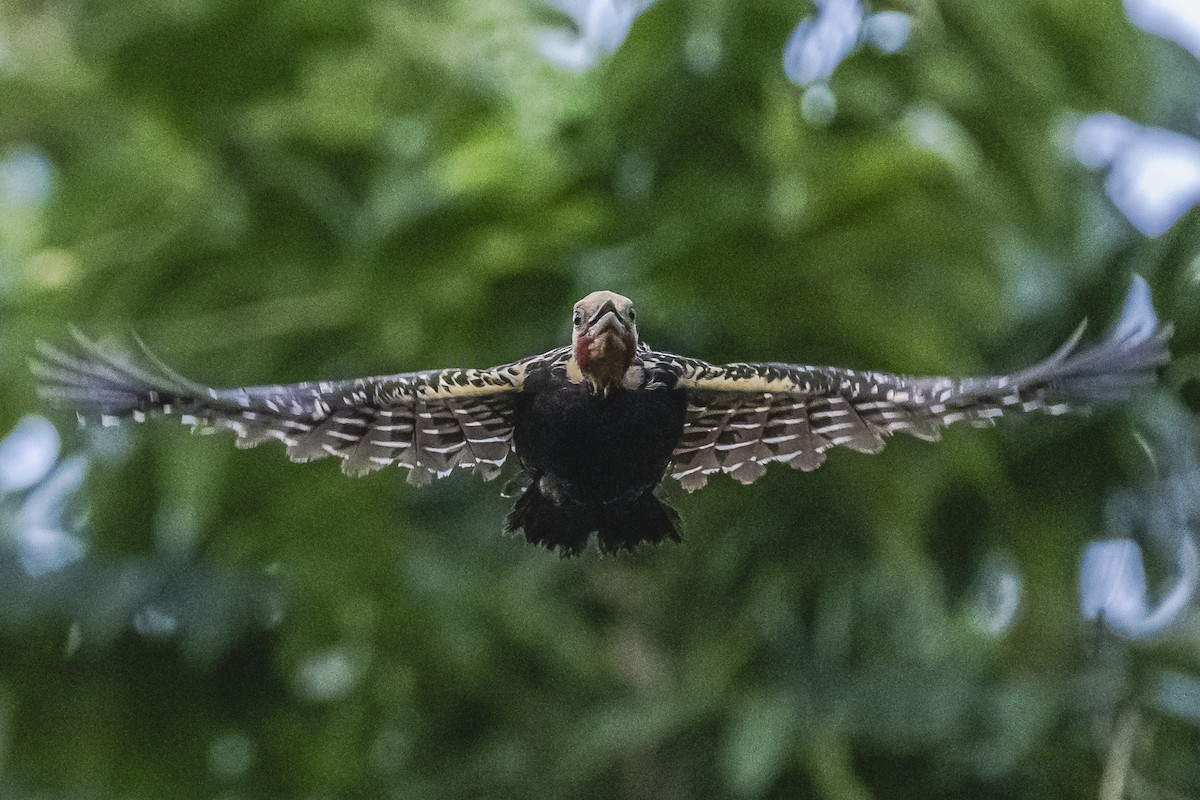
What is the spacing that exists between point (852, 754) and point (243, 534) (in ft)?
5.10

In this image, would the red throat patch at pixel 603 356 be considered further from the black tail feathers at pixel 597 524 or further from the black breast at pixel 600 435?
the black tail feathers at pixel 597 524

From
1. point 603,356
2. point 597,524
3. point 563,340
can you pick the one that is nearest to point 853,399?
point 597,524

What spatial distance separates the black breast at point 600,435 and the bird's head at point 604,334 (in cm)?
10

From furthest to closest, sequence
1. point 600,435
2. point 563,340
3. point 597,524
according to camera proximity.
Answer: point 563,340
point 597,524
point 600,435

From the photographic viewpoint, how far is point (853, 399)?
179 centimetres

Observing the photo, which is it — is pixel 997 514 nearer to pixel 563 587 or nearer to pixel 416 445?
pixel 563 587

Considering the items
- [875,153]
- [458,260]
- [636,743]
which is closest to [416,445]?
[458,260]

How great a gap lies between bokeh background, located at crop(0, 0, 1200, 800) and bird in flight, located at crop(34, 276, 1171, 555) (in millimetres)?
636

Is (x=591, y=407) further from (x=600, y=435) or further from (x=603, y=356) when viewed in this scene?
(x=603, y=356)

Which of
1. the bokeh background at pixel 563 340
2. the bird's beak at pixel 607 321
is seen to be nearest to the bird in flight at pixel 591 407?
the bird's beak at pixel 607 321

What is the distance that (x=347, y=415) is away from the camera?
178 cm

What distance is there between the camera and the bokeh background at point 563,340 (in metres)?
2.56

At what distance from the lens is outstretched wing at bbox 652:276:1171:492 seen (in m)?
1.55

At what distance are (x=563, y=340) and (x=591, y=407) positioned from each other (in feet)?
3.89
